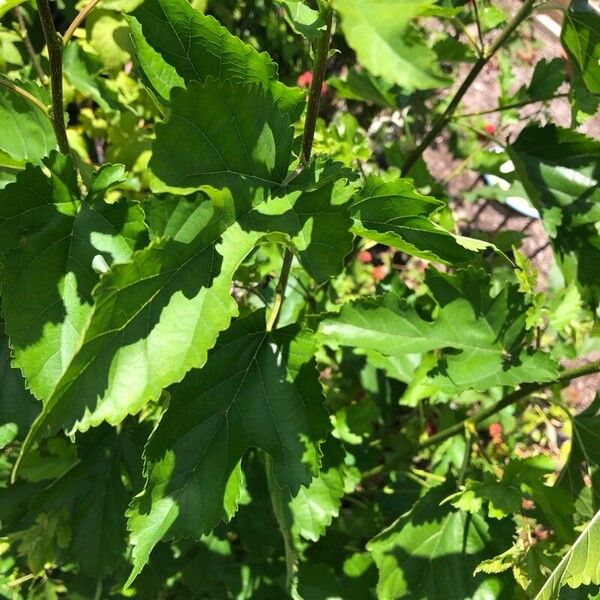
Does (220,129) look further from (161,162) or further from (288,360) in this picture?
(288,360)

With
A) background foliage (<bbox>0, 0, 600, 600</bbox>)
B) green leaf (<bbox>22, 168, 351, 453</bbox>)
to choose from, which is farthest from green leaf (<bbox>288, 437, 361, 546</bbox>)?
green leaf (<bbox>22, 168, 351, 453</bbox>)

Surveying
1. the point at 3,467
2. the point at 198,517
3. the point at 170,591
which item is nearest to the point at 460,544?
the point at 198,517

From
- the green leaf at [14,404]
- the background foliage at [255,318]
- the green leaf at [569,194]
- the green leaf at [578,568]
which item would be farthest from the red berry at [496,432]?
the green leaf at [14,404]

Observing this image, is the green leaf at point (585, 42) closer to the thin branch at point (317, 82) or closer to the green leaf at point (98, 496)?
→ the thin branch at point (317, 82)

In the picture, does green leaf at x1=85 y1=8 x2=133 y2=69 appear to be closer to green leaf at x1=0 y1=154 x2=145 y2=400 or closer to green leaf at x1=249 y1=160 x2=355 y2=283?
green leaf at x1=0 y1=154 x2=145 y2=400

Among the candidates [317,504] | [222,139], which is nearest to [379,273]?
[317,504]

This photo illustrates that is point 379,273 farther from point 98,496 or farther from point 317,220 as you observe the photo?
point 317,220
